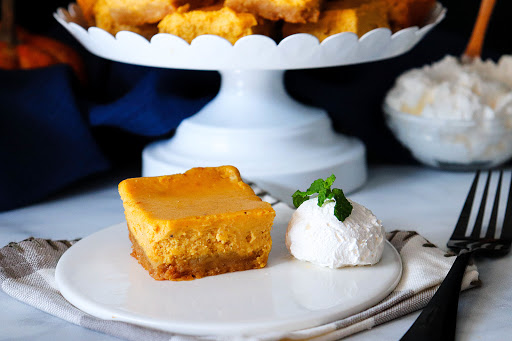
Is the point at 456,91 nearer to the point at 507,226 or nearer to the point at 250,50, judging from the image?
the point at 507,226

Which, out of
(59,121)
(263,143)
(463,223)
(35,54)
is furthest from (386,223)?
(35,54)

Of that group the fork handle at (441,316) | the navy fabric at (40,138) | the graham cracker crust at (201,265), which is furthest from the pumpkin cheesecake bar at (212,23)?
the fork handle at (441,316)

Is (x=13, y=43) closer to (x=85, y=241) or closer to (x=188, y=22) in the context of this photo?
(x=188, y=22)

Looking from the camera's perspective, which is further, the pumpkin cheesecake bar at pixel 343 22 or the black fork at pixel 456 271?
the pumpkin cheesecake bar at pixel 343 22

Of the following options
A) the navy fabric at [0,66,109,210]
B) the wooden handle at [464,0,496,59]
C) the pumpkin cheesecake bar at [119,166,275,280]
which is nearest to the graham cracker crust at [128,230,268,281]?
the pumpkin cheesecake bar at [119,166,275,280]

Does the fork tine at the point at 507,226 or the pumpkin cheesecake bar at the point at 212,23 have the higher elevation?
the pumpkin cheesecake bar at the point at 212,23

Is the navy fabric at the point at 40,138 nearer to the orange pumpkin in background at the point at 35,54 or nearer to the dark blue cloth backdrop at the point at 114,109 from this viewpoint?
the dark blue cloth backdrop at the point at 114,109

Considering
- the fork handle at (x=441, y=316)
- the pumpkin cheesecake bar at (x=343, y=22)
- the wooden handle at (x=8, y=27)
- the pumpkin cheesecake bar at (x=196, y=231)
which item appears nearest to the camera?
the fork handle at (x=441, y=316)
